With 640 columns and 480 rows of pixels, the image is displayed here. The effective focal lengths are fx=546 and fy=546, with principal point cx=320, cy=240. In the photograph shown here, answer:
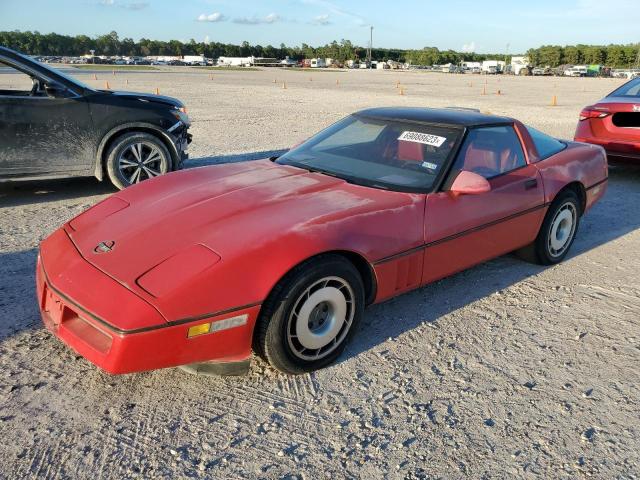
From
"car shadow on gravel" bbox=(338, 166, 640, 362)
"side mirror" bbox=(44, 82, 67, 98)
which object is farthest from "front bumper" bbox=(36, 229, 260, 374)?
"side mirror" bbox=(44, 82, 67, 98)

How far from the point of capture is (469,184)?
3.42 meters

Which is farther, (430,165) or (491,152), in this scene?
(491,152)

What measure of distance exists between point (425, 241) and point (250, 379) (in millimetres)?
1330

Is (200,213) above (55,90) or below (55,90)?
below

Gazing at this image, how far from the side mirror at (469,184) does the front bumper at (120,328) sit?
1584 mm

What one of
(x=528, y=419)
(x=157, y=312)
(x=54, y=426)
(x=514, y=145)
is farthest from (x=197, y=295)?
(x=514, y=145)

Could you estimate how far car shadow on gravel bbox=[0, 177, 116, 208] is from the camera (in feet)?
20.1

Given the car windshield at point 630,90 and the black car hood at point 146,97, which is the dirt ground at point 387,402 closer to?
the black car hood at point 146,97

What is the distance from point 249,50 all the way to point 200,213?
156 meters

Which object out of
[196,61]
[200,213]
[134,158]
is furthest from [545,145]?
[196,61]

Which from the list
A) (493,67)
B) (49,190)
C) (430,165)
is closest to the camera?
(430,165)

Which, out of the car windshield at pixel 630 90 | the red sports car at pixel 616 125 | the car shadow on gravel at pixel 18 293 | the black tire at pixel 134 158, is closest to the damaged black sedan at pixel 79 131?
the black tire at pixel 134 158

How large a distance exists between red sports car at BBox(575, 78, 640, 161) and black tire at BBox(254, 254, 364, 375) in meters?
6.11

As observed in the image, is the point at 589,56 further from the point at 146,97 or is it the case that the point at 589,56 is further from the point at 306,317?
the point at 306,317
